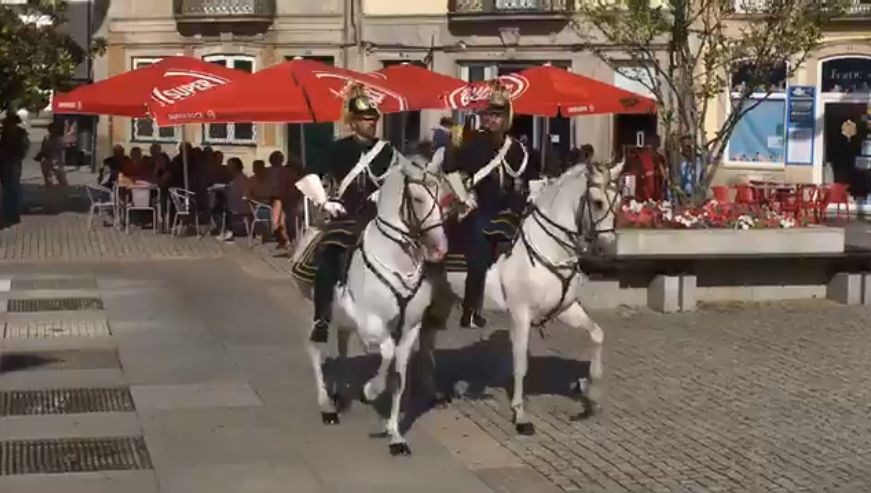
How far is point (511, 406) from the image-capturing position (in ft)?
34.2

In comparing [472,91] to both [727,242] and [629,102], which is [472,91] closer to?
[629,102]

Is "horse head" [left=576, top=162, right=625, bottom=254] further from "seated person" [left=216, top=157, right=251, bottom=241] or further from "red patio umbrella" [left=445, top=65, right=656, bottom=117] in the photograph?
"seated person" [left=216, top=157, right=251, bottom=241]

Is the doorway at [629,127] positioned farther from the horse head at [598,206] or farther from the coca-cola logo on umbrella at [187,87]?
the horse head at [598,206]

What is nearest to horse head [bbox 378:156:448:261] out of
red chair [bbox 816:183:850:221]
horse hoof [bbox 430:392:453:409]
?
horse hoof [bbox 430:392:453:409]

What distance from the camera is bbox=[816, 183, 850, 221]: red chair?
81.5 ft

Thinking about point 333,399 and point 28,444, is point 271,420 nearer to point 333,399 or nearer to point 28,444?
point 333,399

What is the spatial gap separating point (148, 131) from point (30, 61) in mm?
13153

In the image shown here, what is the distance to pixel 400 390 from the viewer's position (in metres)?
9.42

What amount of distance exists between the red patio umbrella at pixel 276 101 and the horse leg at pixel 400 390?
32.6 ft

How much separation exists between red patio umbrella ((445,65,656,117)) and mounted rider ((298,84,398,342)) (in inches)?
455

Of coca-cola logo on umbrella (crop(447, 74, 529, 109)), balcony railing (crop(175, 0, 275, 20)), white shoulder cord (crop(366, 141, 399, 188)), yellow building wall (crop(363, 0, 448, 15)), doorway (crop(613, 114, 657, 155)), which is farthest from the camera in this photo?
balcony railing (crop(175, 0, 275, 20))

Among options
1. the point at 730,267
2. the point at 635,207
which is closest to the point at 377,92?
the point at 635,207

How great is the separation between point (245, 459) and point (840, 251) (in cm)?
922

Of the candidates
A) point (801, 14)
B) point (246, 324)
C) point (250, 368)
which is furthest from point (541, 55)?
point (250, 368)
